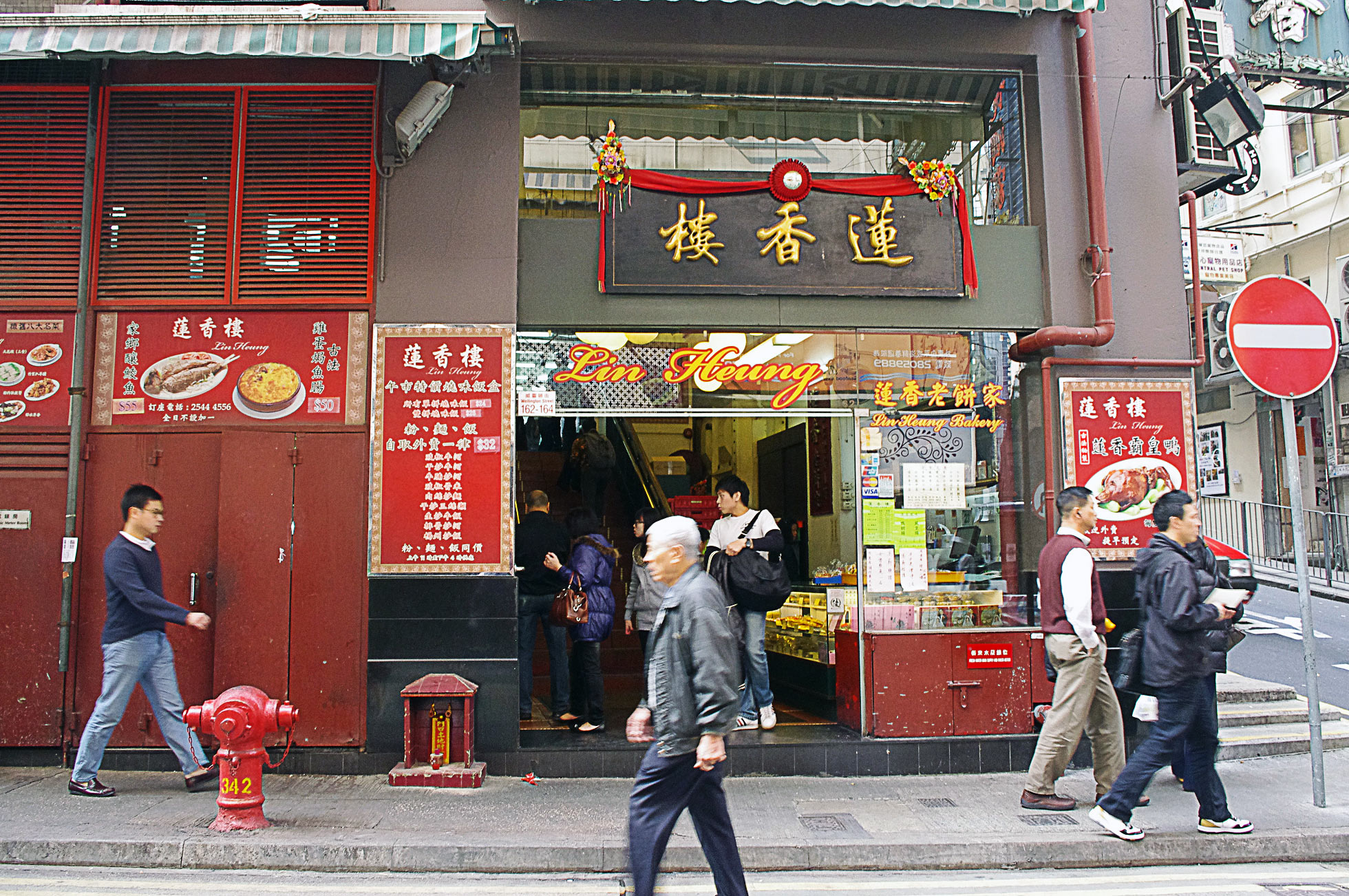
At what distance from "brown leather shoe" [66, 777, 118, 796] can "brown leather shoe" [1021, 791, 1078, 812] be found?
5.76 meters

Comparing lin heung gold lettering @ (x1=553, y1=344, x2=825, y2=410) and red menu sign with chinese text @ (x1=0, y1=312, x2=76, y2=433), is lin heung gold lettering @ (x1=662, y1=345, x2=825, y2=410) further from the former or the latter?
red menu sign with chinese text @ (x1=0, y1=312, x2=76, y2=433)

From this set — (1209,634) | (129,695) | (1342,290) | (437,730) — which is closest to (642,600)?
(437,730)

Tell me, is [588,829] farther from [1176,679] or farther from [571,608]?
[1176,679]

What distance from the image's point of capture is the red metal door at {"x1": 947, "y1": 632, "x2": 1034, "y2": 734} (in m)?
7.35

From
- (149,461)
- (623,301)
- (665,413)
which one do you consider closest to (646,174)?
(623,301)

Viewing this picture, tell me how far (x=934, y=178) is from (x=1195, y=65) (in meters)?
2.26

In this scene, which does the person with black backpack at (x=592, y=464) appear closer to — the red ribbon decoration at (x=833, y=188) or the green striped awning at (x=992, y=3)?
the red ribbon decoration at (x=833, y=188)

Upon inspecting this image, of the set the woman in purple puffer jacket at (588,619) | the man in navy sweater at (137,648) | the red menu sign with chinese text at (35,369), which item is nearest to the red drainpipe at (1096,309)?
the woman in purple puffer jacket at (588,619)

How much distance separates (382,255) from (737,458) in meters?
6.06

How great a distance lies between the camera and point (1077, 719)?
19.6 ft

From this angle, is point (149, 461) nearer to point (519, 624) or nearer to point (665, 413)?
point (519, 624)

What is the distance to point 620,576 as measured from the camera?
37.8 feet

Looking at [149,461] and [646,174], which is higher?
[646,174]

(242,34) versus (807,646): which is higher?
(242,34)
